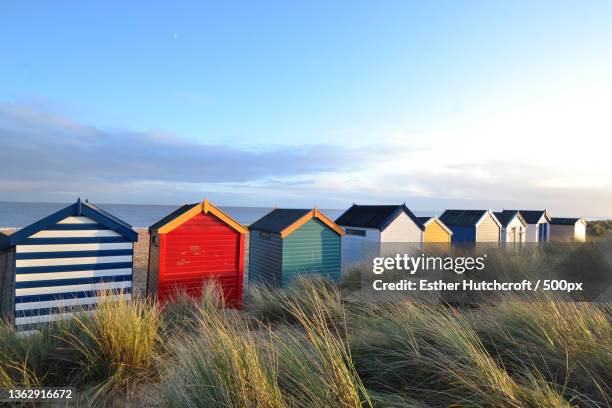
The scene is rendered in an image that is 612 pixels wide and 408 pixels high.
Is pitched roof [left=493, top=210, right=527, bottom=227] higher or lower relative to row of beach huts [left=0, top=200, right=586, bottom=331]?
higher

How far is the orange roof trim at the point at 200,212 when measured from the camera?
934 cm

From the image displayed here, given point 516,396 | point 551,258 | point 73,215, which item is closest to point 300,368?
point 516,396

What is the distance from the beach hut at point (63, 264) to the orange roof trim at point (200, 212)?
1.06m

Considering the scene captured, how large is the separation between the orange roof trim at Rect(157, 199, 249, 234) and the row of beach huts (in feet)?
0.08

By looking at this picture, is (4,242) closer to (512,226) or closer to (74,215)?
(74,215)

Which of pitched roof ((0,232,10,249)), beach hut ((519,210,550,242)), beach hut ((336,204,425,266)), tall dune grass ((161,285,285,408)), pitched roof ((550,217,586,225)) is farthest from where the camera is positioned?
pitched roof ((550,217,586,225))

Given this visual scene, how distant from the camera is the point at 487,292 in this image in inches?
367

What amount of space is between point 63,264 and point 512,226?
20.8 meters

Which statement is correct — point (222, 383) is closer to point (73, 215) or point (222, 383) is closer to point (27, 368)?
point (27, 368)

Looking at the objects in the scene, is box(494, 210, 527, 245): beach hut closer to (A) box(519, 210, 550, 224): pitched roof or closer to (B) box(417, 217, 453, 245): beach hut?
(A) box(519, 210, 550, 224): pitched roof

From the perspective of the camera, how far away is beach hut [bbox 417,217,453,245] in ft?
50.5

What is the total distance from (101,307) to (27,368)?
4.03ft

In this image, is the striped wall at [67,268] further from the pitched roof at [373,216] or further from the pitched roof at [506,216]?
the pitched roof at [506,216]

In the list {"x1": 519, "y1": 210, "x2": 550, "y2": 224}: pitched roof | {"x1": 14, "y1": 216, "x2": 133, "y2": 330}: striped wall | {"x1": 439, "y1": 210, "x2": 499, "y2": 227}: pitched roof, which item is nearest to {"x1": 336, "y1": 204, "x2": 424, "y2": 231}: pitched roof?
{"x1": 439, "y1": 210, "x2": 499, "y2": 227}: pitched roof
